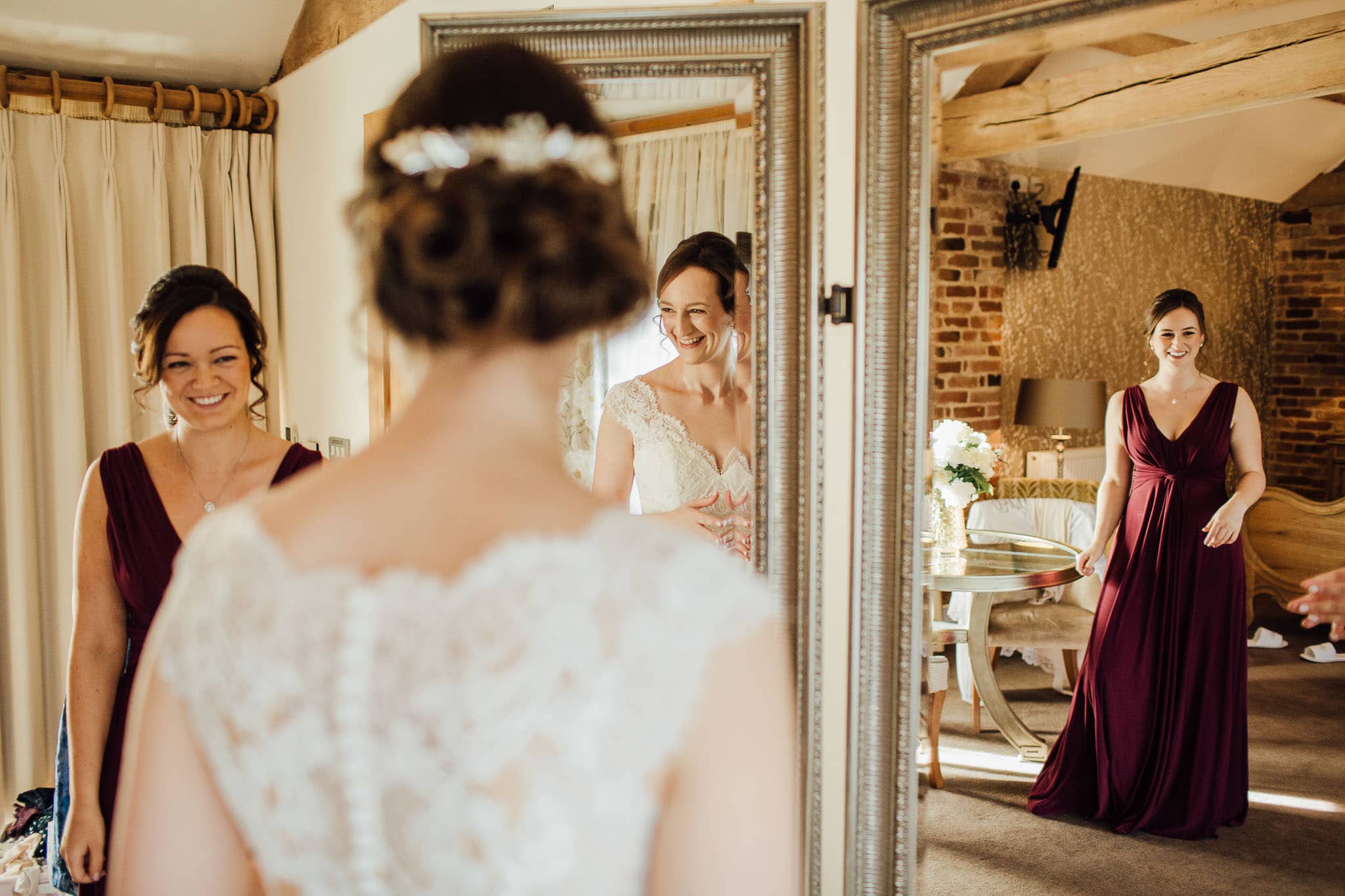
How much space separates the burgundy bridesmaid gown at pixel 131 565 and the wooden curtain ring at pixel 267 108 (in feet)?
7.35

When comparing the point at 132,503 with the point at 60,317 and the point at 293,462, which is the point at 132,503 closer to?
the point at 293,462

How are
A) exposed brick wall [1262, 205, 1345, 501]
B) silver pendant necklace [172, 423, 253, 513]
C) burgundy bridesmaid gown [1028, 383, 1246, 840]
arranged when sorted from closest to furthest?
silver pendant necklace [172, 423, 253, 513], burgundy bridesmaid gown [1028, 383, 1246, 840], exposed brick wall [1262, 205, 1345, 501]

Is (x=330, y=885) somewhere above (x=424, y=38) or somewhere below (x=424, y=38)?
below

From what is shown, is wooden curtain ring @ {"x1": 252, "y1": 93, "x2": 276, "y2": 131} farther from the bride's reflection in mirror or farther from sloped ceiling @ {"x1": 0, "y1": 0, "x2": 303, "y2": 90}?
the bride's reflection in mirror

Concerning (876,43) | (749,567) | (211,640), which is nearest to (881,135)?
(876,43)

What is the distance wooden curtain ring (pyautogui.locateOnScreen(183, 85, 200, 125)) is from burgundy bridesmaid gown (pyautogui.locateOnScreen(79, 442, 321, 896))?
7.15ft

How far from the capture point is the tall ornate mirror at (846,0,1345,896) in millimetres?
1645

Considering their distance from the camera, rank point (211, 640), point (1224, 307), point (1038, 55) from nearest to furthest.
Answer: point (211, 640)
point (1038, 55)
point (1224, 307)

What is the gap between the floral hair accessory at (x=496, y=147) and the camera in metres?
0.69

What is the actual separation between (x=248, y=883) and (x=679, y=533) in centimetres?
45

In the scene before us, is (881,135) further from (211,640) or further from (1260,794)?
(1260,794)

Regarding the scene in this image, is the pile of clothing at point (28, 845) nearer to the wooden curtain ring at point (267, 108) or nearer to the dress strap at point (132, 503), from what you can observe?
the dress strap at point (132, 503)

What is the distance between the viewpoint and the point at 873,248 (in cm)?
168

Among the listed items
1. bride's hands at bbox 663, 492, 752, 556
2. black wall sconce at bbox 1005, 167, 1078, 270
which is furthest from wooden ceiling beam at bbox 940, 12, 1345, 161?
bride's hands at bbox 663, 492, 752, 556
